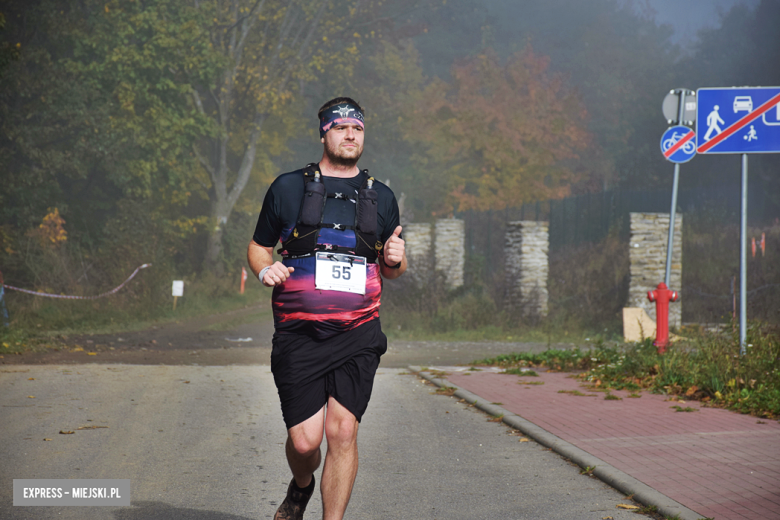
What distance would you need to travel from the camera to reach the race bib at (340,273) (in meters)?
4.19

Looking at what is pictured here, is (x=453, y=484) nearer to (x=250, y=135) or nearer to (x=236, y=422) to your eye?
(x=236, y=422)

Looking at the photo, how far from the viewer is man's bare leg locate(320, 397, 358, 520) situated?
13.5 feet

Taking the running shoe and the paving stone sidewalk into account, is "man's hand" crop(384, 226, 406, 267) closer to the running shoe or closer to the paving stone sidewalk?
the running shoe

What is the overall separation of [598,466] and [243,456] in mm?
2665

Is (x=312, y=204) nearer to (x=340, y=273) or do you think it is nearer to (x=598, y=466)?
(x=340, y=273)

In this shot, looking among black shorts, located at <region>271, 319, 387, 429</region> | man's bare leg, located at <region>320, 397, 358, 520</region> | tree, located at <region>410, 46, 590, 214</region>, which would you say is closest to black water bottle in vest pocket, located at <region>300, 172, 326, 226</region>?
black shorts, located at <region>271, 319, 387, 429</region>

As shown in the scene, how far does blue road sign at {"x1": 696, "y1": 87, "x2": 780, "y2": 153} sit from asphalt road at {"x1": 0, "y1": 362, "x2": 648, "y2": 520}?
4.91 meters

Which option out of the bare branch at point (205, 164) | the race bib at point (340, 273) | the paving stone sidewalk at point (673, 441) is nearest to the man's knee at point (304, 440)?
the race bib at point (340, 273)

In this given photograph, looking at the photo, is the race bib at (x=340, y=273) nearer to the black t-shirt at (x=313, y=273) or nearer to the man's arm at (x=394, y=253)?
the black t-shirt at (x=313, y=273)

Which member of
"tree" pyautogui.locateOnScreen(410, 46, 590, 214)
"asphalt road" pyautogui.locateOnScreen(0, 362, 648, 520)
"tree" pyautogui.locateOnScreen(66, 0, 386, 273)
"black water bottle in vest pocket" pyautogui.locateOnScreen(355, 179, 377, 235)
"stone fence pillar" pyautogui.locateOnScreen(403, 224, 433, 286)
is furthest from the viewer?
"tree" pyautogui.locateOnScreen(410, 46, 590, 214)

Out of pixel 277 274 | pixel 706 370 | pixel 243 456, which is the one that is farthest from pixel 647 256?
pixel 277 274

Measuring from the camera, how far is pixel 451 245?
24984 millimetres

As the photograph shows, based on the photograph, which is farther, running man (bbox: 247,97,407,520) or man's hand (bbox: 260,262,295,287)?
running man (bbox: 247,97,407,520)

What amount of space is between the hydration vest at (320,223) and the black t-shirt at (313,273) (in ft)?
0.08
